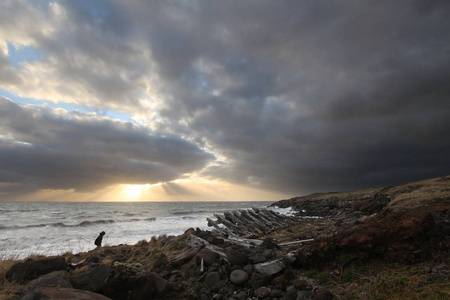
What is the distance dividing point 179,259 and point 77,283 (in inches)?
132

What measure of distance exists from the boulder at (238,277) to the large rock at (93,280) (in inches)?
136

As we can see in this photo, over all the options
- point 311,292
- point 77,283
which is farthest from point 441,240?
point 77,283

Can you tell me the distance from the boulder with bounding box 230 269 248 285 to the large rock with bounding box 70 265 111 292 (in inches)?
136

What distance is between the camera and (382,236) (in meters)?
5.77

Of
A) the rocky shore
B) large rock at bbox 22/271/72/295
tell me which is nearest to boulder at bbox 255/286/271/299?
the rocky shore

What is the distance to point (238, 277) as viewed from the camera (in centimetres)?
604

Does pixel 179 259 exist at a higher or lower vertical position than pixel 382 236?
lower

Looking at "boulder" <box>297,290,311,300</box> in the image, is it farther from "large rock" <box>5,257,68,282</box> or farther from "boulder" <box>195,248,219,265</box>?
"large rock" <box>5,257,68,282</box>

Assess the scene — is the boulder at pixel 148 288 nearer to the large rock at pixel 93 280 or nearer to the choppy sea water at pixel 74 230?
the large rock at pixel 93 280

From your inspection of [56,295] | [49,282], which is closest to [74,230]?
[49,282]

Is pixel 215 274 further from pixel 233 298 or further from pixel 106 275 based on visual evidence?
pixel 106 275

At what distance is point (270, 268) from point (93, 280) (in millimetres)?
4874

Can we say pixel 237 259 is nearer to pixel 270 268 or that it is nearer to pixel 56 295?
pixel 270 268

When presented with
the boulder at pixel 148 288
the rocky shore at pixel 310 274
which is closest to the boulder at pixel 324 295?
the rocky shore at pixel 310 274
